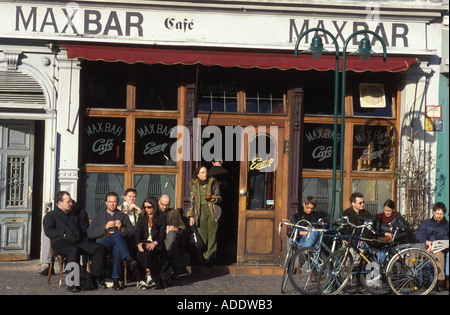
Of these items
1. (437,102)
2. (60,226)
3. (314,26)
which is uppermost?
(314,26)

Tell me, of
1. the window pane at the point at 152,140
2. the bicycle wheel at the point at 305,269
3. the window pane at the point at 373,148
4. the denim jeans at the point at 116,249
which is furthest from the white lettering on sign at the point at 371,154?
the denim jeans at the point at 116,249

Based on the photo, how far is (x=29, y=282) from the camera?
454 inches

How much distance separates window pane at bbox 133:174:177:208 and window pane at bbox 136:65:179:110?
1.14 m

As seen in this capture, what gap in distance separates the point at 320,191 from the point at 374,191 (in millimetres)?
948

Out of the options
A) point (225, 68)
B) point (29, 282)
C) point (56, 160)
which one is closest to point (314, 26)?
point (225, 68)

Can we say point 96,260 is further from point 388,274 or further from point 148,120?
point 388,274

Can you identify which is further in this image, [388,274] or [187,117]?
[187,117]

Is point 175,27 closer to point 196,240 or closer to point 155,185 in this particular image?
point 155,185

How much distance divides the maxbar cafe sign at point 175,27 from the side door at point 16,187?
172cm

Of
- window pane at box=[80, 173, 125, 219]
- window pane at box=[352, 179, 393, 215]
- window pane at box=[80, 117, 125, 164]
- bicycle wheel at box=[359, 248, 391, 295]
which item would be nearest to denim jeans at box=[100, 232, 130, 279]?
window pane at box=[80, 173, 125, 219]

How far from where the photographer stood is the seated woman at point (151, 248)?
11219 mm

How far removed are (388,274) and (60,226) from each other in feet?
15.6

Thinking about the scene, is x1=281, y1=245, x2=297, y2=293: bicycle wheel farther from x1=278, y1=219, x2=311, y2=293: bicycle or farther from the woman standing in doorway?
the woman standing in doorway

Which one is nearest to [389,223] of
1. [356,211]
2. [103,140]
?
[356,211]
